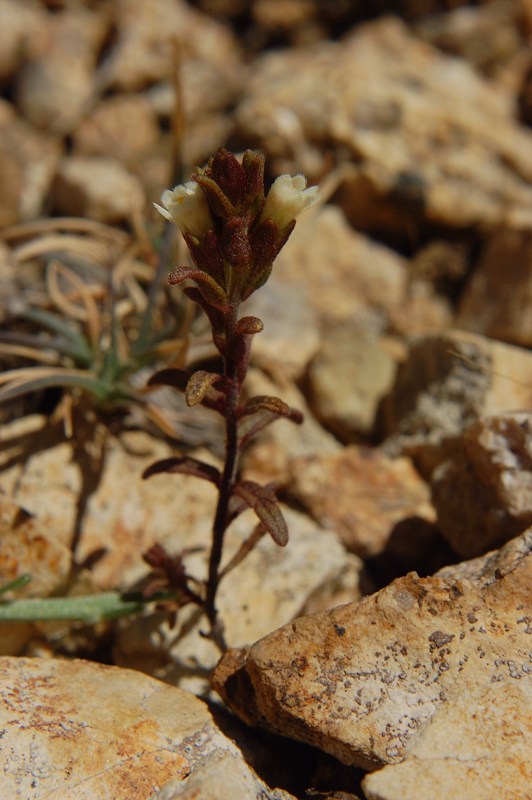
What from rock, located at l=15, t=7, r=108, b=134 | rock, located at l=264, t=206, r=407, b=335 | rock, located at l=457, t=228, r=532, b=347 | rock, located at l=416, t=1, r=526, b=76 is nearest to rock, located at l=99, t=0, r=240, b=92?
rock, located at l=15, t=7, r=108, b=134

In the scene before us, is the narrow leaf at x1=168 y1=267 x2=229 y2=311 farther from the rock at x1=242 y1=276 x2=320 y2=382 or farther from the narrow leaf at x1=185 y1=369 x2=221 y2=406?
the rock at x1=242 y1=276 x2=320 y2=382

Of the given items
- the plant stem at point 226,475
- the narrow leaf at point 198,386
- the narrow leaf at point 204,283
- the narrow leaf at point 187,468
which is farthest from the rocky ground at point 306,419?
the narrow leaf at point 204,283

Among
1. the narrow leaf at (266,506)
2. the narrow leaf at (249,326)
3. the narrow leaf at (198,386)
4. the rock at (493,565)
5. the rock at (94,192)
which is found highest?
the narrow leaf at (249,326)

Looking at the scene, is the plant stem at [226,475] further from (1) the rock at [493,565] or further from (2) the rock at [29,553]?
(1) the rock at [493,565]

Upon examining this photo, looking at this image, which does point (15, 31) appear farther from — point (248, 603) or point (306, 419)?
point (248, 603)

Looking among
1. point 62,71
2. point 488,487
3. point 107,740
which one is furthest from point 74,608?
point 62,71

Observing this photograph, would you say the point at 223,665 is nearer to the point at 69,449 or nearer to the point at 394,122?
the point at 69,449

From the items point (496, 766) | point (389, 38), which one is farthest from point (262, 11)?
point (496, 766)
